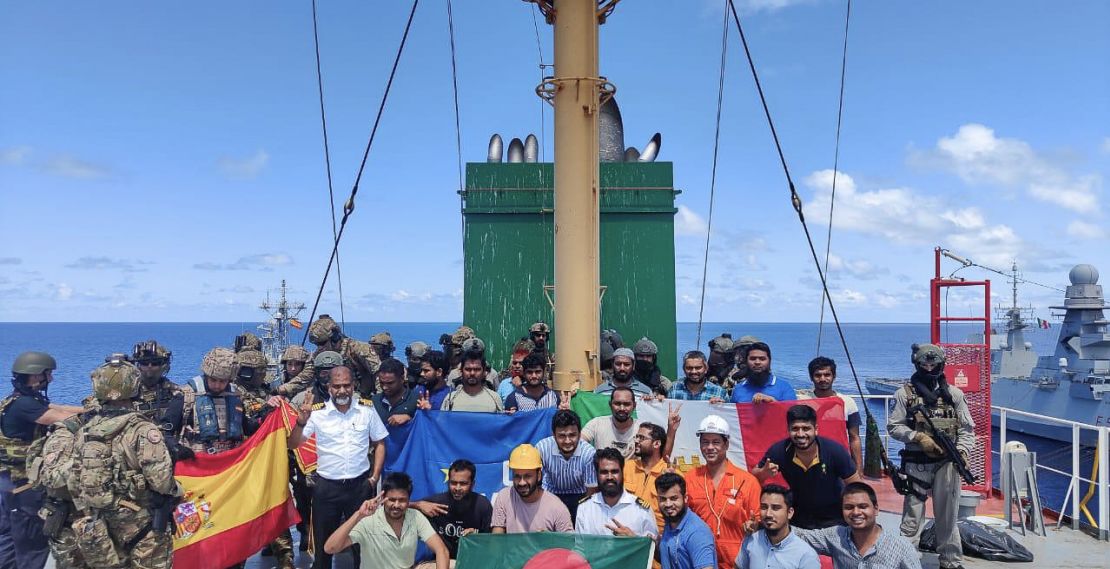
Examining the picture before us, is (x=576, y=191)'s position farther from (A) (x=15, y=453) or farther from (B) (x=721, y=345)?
(A) (x=15, y=453)

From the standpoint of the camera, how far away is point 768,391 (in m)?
6.29

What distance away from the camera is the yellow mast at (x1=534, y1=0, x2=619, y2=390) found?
783 cm

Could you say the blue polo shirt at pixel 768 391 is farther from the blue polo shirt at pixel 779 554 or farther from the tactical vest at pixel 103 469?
the tactical vest at pixel 103 469

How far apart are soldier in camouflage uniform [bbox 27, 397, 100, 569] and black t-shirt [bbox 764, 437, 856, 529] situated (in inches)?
176

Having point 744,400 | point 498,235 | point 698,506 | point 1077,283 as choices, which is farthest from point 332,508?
point 1077,283

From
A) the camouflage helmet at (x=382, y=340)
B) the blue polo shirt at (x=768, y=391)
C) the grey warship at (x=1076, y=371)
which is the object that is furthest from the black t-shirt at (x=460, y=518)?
the grey warship at (x=1076, y=371)

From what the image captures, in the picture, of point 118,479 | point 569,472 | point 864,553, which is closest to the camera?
point 864,553

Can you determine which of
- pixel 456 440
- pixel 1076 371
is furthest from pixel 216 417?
pixel 1076 371

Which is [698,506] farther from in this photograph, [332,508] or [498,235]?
[498,235]

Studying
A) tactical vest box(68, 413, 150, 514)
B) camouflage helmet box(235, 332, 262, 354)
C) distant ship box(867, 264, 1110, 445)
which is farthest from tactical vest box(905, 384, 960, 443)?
distant ship box(867, 264, 1110, 445)

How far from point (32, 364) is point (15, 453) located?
2.22 feet

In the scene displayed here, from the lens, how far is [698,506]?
15.3ft

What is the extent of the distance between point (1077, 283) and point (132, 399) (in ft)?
144

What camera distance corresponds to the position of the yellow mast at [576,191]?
7.83m
